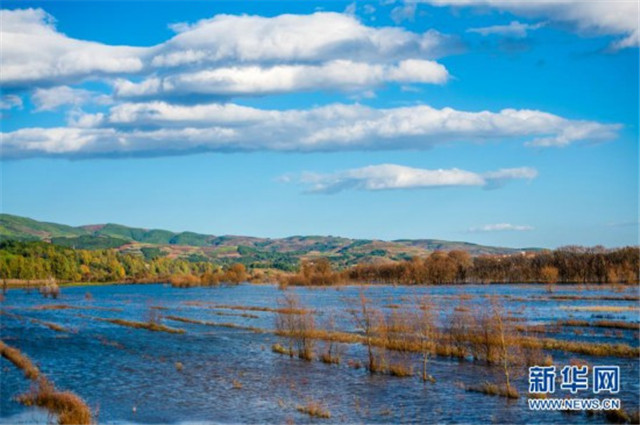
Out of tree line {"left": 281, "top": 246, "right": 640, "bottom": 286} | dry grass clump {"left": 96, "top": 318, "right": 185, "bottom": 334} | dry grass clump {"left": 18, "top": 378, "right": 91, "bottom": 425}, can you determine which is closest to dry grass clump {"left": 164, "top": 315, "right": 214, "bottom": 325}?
dry grass clump {"left": 96, "top": 318, "right": 185, "bottom": 334}

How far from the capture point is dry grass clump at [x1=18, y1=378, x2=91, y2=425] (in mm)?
29513

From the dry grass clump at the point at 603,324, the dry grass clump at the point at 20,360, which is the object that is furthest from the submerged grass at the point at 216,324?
the dry grass clump at the point at 603,324

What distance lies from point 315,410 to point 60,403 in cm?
1232

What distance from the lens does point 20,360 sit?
49.5 meters

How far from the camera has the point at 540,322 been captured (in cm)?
6638

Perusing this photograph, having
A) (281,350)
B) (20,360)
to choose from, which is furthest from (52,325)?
(281,350)

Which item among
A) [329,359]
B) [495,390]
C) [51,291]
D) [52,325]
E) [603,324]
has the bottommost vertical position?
[51,291]

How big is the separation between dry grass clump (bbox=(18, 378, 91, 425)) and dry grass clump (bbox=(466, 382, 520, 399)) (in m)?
19.6

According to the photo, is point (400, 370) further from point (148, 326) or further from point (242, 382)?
point (148, 326)

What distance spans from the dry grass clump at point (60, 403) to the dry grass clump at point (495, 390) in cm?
1956

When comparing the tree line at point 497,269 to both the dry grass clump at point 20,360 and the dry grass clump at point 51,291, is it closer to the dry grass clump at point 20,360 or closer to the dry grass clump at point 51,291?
the dry grass clump at point 51,291

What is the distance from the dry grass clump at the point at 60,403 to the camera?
29513mm

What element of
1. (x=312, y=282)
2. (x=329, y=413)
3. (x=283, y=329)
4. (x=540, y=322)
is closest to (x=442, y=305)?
(x=540, y=322)

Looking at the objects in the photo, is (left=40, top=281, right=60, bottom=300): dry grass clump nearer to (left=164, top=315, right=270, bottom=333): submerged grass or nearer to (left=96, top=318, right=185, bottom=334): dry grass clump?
(left=164, top=315, right=270, bottom=333): submerged grass
